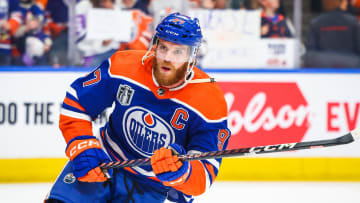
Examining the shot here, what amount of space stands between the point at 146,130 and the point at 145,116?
0.05 meters

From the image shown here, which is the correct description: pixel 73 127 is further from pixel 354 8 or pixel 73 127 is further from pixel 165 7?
pixel 354 8

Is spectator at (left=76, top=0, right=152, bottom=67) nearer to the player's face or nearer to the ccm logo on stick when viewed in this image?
the player's face

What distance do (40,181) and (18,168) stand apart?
17 centimetres

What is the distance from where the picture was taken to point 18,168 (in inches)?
167

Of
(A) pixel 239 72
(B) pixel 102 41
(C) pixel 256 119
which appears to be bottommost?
(C) pixel 256 119

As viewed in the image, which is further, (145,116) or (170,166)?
(145,116)

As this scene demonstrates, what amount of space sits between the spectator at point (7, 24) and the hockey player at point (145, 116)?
2308 millimetres

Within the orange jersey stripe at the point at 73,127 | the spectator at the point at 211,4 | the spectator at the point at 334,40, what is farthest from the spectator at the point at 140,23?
the orange jersey stripe at the point at 73,127

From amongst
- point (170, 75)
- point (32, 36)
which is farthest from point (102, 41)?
point (170, 75)

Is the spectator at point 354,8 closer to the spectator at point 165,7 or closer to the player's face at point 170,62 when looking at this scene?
the spectator at point 165,7

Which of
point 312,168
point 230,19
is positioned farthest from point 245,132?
point 230,19

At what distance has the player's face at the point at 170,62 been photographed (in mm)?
2156

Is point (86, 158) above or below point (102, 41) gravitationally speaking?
above

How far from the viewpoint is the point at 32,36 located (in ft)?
14.8
